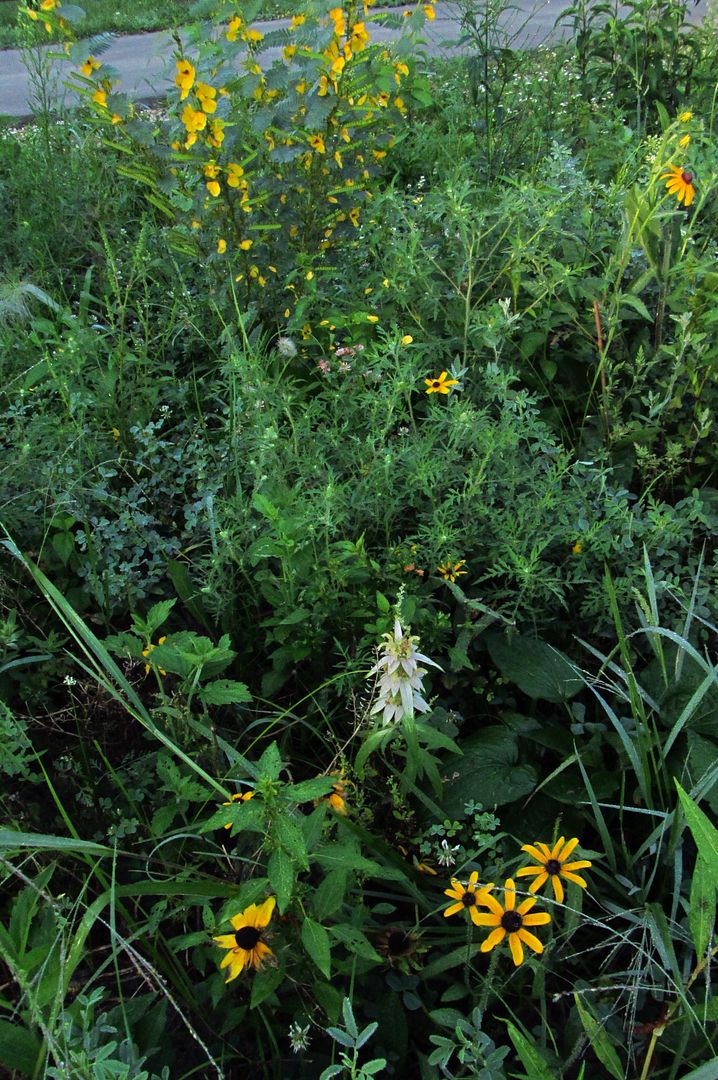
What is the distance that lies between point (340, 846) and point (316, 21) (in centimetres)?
212

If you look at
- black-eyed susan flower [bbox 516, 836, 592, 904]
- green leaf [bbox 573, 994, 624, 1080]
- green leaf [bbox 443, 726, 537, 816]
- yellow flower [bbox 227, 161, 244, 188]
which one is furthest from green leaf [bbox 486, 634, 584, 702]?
yellow flower [bbox 227, 161, 244, 188]

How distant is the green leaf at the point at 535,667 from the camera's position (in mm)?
1762

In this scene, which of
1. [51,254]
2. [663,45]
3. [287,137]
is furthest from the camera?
[663,45]

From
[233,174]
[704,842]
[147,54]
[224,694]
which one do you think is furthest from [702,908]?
[147,54]

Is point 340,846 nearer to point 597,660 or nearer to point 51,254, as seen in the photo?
point 597,660

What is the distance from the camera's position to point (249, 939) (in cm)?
121

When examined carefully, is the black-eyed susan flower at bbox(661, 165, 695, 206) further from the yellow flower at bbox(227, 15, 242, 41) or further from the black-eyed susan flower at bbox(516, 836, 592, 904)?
the black-eyed susan flower at bbox(516, 836, 592, 904)

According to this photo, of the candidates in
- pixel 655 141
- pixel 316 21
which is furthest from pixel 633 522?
pixel 316 21

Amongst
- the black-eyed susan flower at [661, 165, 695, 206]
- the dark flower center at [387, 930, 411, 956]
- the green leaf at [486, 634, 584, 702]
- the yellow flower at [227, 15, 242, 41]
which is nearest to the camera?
the dark flower center at [387, 930, 411, 956]

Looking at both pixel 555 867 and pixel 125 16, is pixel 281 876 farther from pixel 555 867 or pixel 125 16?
pixel 125 16

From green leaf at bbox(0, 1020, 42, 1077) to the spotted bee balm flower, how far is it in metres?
0.65

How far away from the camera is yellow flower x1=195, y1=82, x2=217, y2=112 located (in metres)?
2.15

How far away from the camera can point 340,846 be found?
1.29 m

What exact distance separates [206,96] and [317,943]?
1988 millimetres
